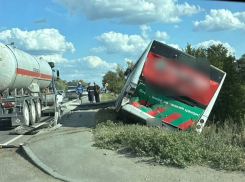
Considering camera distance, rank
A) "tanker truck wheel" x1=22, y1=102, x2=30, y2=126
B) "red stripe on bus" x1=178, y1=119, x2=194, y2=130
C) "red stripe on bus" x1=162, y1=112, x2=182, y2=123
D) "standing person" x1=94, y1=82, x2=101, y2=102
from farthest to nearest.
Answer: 1. "standing person" x1=94, y1=82, x2=101, y2=102
2. "tanker truck wheel" x1=22, y1=102, x2=30, y2=126
3. "red stripe on bus" x1=162, y1=112, x2=182, y2=123
4. "red stripe on bus" x1=178, y1=119, x2=194, y2=130

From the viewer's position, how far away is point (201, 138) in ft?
26.2

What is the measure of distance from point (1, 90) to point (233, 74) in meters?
9.26

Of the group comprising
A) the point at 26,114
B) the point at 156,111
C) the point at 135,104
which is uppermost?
the point at 135,104

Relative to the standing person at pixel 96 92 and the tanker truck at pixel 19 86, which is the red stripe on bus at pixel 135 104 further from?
the standing person at pixel 96 92

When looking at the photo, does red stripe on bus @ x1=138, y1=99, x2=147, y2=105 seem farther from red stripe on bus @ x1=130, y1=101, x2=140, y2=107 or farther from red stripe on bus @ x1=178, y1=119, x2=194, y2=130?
red stripe on bus @ x1=178, y1=119, x2=194, y2=130

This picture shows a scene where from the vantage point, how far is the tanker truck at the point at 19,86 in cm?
1317

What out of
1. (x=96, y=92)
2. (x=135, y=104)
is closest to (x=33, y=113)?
(x=135, y=104)

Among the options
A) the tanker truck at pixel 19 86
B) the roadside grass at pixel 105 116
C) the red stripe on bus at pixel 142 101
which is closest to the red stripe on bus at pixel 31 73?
the tanker truck at pixel 19 86

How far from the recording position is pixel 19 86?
50.0 ft

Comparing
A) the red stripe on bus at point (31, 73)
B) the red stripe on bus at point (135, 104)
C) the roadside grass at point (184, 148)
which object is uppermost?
the red stripe on bus at point (31, 73)

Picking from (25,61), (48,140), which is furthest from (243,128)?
(25,61)

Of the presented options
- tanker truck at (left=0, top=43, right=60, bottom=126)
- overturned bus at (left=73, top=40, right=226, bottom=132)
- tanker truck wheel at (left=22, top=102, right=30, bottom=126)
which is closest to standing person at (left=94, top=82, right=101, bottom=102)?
tanker truck at (left=0, top=43, right=60, bottom=126)

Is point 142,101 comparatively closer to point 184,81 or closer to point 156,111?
point 156,111

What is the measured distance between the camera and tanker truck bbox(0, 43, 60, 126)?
43.2 feet
